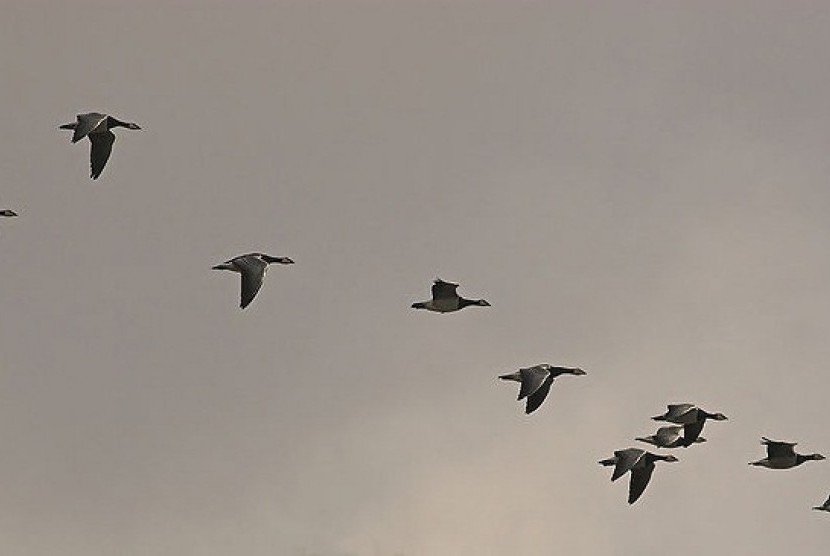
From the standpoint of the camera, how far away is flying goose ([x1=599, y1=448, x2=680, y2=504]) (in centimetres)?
10531

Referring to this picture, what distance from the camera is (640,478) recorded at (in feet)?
353

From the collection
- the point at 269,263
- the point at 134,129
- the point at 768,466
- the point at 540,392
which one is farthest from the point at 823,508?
the point at 134,129

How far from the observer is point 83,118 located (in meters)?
92.7

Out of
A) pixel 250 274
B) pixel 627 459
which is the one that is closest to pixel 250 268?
pixel 250 274

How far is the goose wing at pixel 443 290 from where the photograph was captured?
101 meters

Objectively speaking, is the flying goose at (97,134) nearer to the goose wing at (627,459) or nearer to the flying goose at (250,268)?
the flying goose at (250,268)

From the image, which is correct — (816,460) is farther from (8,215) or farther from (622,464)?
(8,215)

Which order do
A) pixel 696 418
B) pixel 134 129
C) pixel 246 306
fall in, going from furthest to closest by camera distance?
pixel 696 418
pixel 134 129
pixel 246 306

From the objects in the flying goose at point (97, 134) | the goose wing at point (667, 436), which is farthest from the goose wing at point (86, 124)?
the goose wing at point (667, 436)

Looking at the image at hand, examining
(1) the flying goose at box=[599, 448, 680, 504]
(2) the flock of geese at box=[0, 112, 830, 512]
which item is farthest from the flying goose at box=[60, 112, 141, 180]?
(1) the flying goose at box=[599, 448, 680, 504]

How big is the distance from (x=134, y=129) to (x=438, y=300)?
50.2ft

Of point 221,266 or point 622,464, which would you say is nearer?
point 221,266

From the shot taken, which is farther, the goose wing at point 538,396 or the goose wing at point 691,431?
the goose wing at point 691,431

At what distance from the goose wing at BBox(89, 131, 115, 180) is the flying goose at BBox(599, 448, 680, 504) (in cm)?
2694
